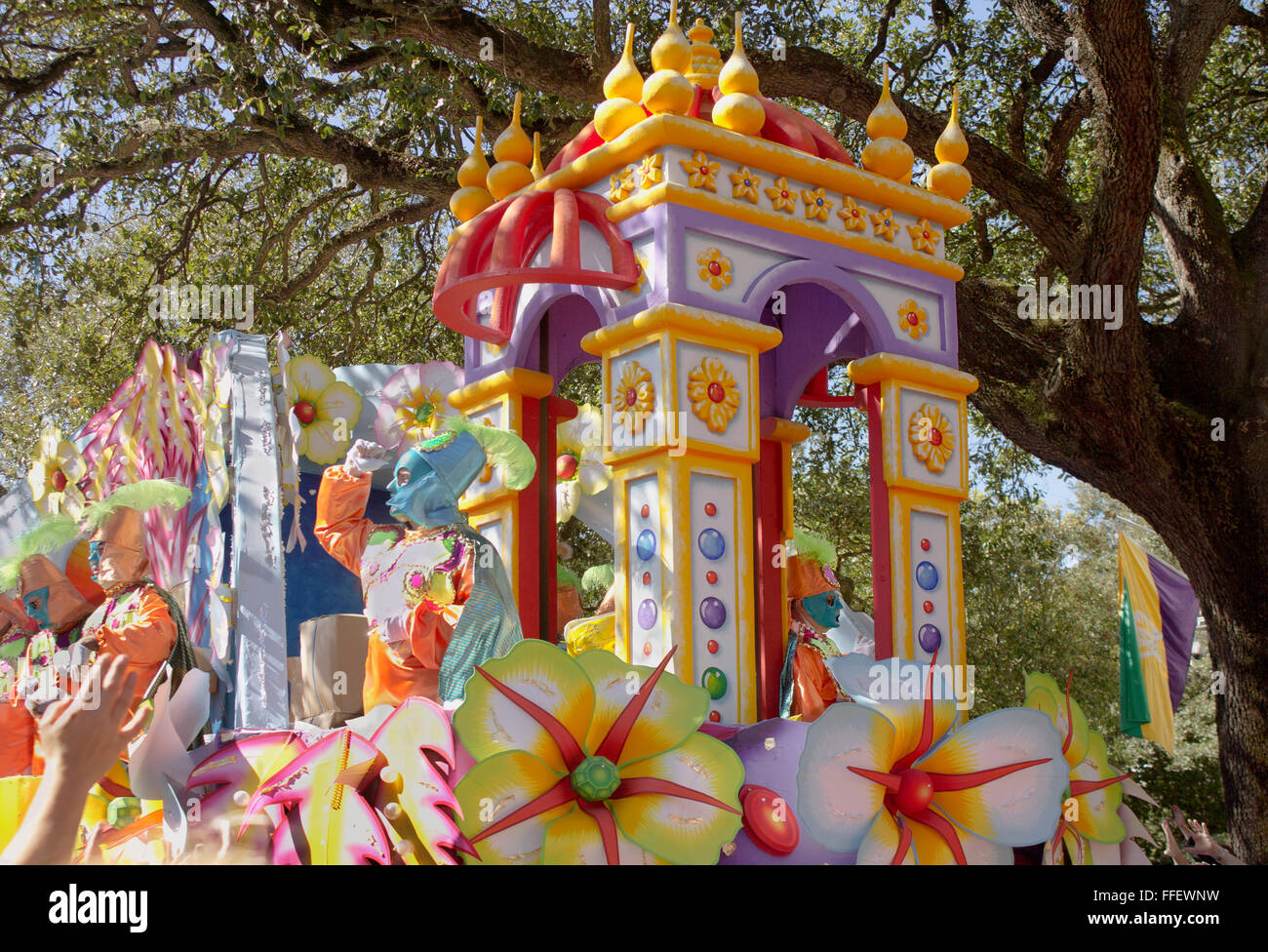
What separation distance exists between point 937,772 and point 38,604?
492cm

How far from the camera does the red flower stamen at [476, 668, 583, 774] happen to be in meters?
4.12

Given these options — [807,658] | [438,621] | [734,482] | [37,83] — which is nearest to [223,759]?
[438,621]

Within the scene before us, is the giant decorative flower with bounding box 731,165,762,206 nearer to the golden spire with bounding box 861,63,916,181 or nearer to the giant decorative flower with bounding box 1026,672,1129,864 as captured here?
the golden spire with bounding box 861,63,916,181

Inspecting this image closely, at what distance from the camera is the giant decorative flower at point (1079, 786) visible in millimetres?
5188

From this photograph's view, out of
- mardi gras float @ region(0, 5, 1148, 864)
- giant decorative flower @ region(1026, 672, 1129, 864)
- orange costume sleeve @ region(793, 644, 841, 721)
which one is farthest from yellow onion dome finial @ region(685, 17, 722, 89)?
giant decorative flower @ region(1026, 672, 1129, 864)

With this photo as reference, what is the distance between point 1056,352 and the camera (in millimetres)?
8602

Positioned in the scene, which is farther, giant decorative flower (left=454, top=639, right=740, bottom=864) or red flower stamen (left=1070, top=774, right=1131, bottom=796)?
red flower stamen (left=1070, top=774, right=1131, bottom=796)

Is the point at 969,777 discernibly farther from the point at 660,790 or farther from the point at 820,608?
the point at 820,608

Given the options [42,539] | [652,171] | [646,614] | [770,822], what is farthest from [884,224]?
[42,539]

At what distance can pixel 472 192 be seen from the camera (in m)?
6.60

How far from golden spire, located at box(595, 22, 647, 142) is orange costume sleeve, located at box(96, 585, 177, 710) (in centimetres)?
283

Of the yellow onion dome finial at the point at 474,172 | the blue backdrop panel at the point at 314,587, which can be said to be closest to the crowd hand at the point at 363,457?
the yellow onion dome finial at the point at 474,172

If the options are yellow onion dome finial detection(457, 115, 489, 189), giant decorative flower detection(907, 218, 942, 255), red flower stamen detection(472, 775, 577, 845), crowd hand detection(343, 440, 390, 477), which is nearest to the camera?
red flower stamen detection(472, 775, 577, 845)

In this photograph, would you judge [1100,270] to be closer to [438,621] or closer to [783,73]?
[783,73]
